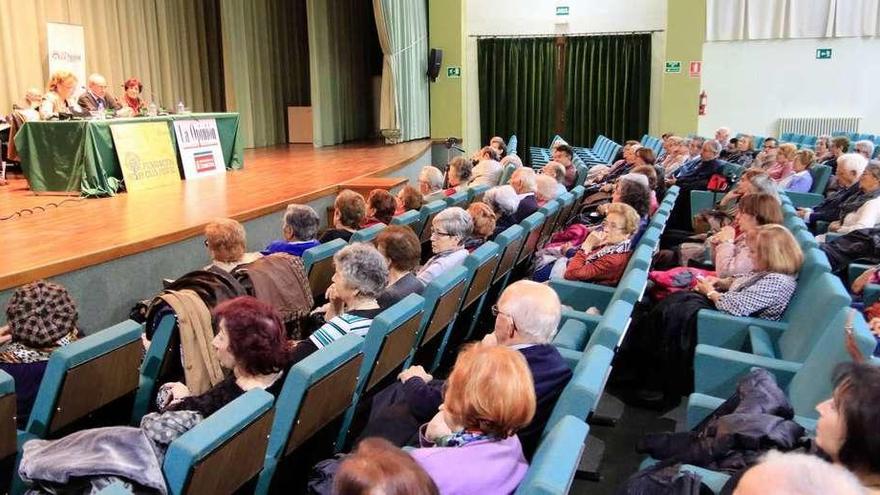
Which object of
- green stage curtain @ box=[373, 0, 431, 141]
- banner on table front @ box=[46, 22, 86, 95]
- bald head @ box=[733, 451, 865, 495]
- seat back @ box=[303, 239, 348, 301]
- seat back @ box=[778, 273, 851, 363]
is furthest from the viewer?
green stage curtain @ box=[373, 0, 431, 141]

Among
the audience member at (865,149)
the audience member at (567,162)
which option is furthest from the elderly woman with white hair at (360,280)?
the audience member at (865,149)

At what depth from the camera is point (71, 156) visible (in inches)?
244

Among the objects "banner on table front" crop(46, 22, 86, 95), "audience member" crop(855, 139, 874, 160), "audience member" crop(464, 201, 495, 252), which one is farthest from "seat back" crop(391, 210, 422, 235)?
"banner on table front" crop(46, 22, 86, 95)

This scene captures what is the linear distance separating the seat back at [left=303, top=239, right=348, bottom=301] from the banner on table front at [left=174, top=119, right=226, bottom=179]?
163 inches

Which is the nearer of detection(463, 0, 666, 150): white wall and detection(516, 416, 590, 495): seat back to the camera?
detection(516, 416, 590, 495): seat back

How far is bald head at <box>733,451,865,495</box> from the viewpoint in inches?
43.3

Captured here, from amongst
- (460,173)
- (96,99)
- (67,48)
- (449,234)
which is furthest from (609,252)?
(67,48)

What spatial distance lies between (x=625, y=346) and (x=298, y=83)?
1112cm

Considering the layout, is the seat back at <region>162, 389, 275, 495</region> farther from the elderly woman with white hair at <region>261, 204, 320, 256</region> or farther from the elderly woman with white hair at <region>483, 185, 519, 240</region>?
the elderly woman with white hair at <region>483, 185, 519, 240</region>

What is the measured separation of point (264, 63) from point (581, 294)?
397 inches

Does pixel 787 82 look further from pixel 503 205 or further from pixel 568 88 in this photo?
pixel 503 205

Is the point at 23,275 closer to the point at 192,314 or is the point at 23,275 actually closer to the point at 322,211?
the point at 192,314

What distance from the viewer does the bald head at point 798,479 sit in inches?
43.3

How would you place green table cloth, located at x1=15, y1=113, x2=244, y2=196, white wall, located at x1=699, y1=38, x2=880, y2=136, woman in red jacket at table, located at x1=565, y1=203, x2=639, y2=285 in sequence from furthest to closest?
white wall, located at x1=699, y1=38, x2=880, y2=136 → green table cloth, located at x1=15, y1=113, x2=244, y2=196 → woman in red jacket at table, located at x1=565, y1=203, x2=639, y2=285
